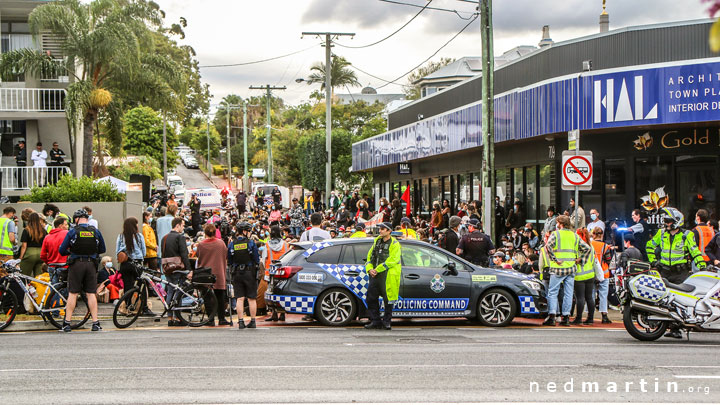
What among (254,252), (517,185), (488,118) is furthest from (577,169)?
(517,185)

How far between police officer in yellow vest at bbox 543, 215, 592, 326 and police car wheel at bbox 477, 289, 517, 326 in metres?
0.72

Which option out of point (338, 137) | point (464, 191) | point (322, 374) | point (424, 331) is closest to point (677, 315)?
point (424, 331)

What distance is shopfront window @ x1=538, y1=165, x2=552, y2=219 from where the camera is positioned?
74.9ft

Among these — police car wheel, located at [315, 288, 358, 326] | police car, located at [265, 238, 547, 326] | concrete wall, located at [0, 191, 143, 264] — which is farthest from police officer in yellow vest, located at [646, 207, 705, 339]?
Answer: concrete wall, located at [0, 191, 143, 264]

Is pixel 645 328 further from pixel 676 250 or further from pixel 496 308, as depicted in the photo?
pixel 676 250

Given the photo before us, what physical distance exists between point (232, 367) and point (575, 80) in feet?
42.1

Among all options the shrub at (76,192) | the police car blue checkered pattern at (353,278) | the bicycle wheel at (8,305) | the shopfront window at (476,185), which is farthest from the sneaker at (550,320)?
the shopfront window at (476,185)

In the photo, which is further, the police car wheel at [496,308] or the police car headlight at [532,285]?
the police car headlight at [532,285]

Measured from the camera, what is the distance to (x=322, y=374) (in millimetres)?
9273

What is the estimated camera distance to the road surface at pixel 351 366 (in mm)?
8188

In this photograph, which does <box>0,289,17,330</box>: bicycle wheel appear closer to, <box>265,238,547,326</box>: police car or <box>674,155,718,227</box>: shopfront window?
<box>265,238,547,326</box>: police car

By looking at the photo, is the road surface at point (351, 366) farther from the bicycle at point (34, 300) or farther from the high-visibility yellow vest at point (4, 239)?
the high-visibility yellow vest at point (4, 239)

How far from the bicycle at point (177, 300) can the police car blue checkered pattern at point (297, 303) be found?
129 centimetres

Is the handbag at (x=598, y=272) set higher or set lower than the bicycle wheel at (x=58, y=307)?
higher
